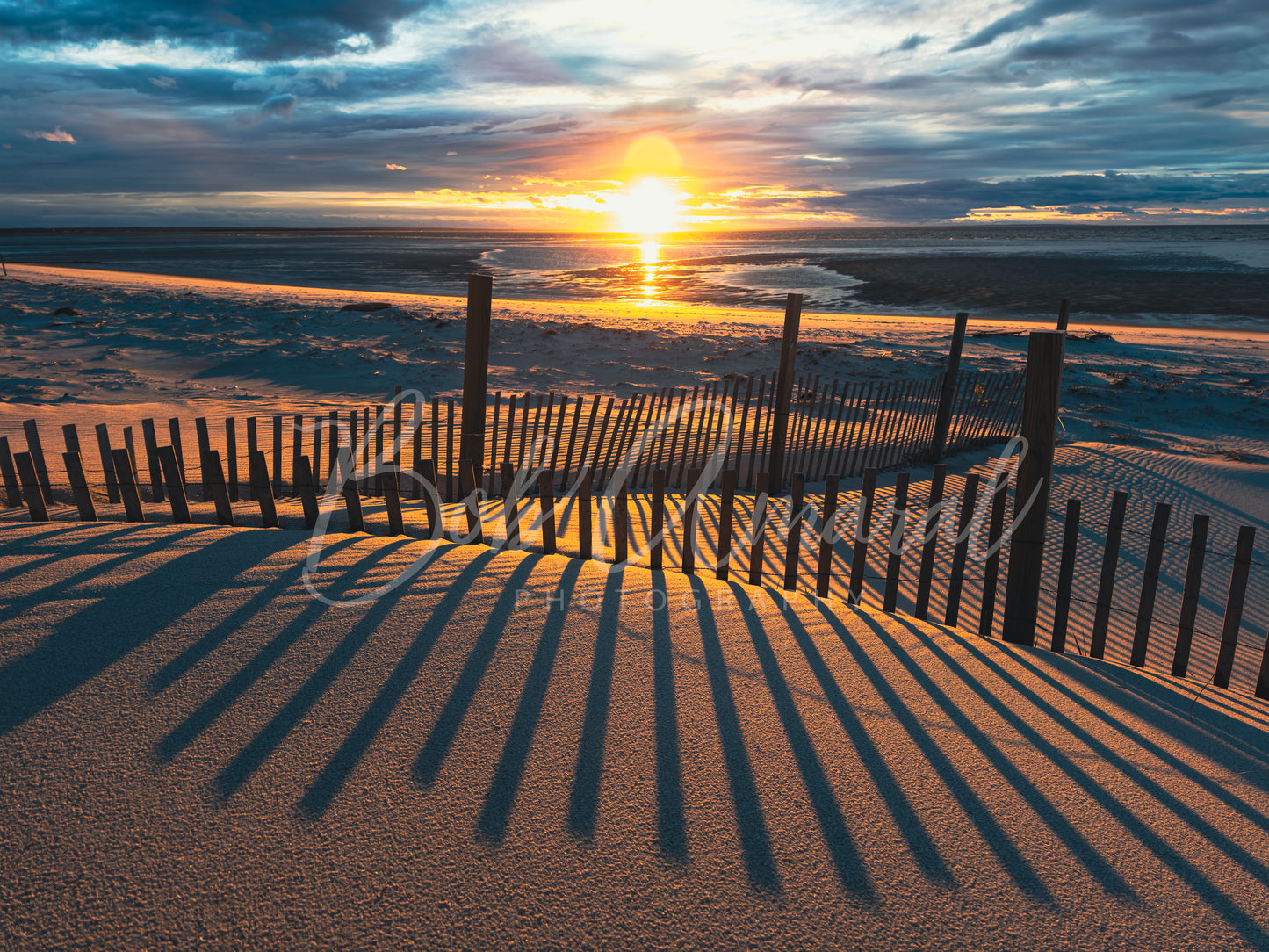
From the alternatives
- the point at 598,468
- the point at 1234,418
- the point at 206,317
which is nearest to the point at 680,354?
the point at 598,468

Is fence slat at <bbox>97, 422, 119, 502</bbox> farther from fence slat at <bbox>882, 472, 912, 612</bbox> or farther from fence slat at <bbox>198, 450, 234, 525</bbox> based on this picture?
fence slat at <bbox>882, 472, 912, 612</bbox>

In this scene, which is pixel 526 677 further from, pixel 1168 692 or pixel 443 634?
pixel 1168 692

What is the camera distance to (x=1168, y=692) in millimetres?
3459

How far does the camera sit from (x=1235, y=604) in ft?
11.5

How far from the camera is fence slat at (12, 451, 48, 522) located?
4.48 m

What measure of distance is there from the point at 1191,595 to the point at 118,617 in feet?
16.8

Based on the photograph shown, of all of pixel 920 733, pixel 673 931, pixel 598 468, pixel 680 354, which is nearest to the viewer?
pixel 673 931

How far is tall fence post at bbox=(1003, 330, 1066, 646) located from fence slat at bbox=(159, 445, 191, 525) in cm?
495

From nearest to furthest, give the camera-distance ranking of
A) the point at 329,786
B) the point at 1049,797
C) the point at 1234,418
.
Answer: the point at 329,786 < the point at 1049,797 < the point at 1234,418

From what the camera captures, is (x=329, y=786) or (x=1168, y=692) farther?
(x=1168, y=692)

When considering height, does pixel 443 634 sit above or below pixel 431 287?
below

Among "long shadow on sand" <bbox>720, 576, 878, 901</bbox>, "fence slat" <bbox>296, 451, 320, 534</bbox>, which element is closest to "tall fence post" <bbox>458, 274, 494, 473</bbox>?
"fence slat" <bbox>296, 451, 320, 534</bbox>

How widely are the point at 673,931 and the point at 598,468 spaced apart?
6.31m

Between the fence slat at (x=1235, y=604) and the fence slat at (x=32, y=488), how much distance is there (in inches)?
263
